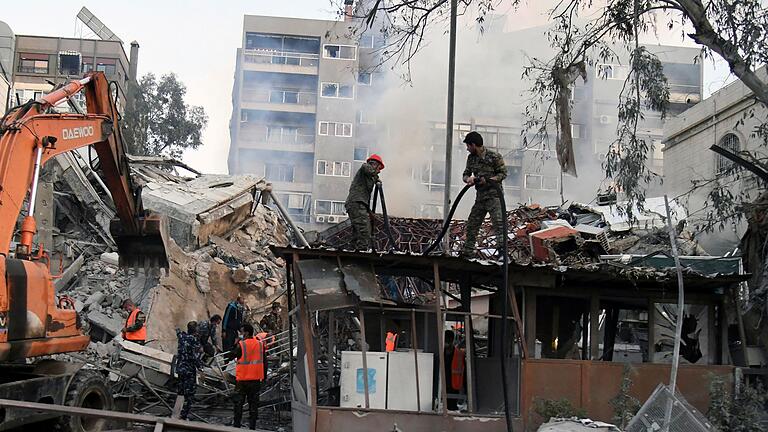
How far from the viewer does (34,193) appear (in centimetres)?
930

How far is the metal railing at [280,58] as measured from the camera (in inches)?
2087

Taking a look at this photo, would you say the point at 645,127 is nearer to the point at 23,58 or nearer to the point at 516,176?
the point at 516,176

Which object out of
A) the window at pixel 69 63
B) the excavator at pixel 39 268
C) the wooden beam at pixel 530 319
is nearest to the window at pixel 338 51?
the window at pixel 69 63

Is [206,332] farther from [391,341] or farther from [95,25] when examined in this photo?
[95,25]

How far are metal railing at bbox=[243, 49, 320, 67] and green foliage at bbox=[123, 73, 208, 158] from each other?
699 cm

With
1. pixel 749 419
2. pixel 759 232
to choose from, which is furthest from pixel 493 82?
pixel 749 419

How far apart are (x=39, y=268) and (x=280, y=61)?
1767 inches

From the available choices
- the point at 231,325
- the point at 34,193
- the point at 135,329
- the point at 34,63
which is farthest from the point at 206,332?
the point at 34,63

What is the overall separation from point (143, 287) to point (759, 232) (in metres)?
13.8

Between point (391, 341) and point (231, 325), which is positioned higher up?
point (231, 325)

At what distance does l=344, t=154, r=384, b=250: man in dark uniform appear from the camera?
39.2 feet

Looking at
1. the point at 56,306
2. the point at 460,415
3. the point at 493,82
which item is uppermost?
the point at 493,82

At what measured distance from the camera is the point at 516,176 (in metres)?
48.0

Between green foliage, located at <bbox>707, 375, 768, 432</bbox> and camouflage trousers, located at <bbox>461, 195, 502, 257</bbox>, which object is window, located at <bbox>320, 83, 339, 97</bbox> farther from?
green foliage, located at <bbox>707, 375, 768, 432</bbox>
